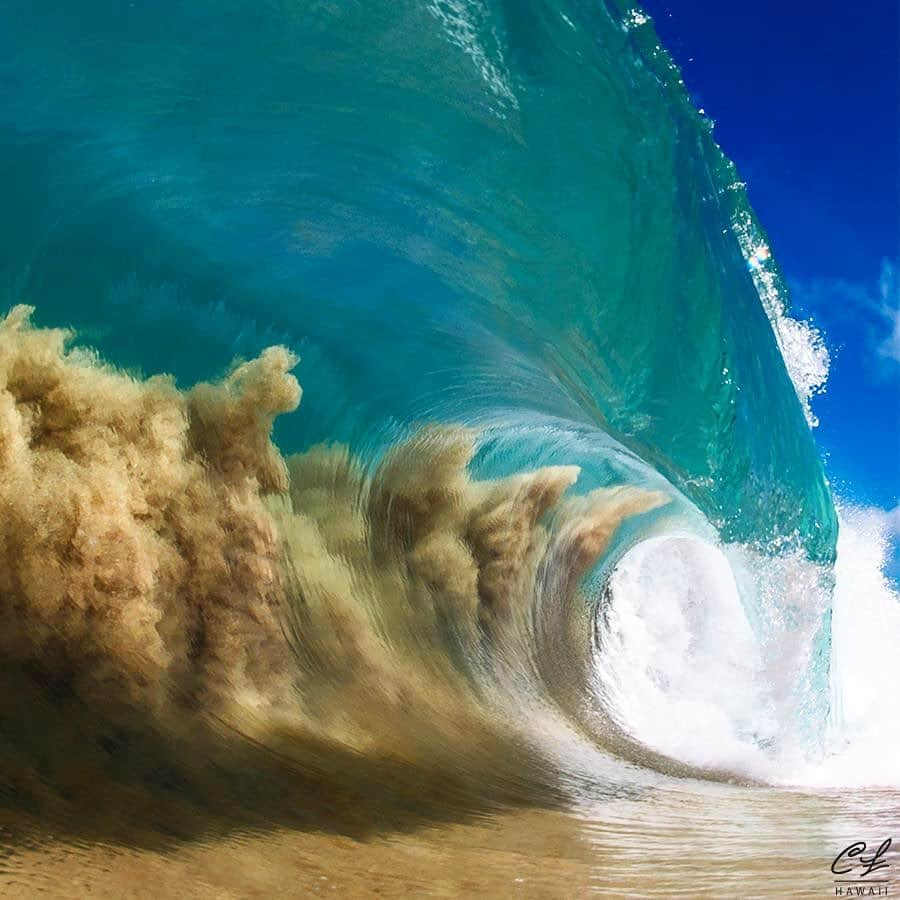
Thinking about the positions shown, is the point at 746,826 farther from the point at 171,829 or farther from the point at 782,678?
the point at 782,678

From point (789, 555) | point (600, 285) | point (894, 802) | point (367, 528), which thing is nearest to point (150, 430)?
point (367, 528)

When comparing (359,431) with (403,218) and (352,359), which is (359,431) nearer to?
(352,359)

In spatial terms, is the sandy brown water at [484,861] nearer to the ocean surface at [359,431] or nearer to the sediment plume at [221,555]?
the ocean surface at [359,431]

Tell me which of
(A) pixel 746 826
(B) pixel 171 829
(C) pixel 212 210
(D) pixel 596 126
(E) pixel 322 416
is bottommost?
(B) pixel 171 829

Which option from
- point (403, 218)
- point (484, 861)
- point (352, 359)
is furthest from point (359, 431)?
point (484, 861)

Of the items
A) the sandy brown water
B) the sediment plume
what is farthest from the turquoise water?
the sandy brown water

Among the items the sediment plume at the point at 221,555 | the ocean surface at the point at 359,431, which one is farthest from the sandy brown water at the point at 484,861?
the sediment plume at the point at 221,555

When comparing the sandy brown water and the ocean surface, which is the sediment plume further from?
the sandy brown water
